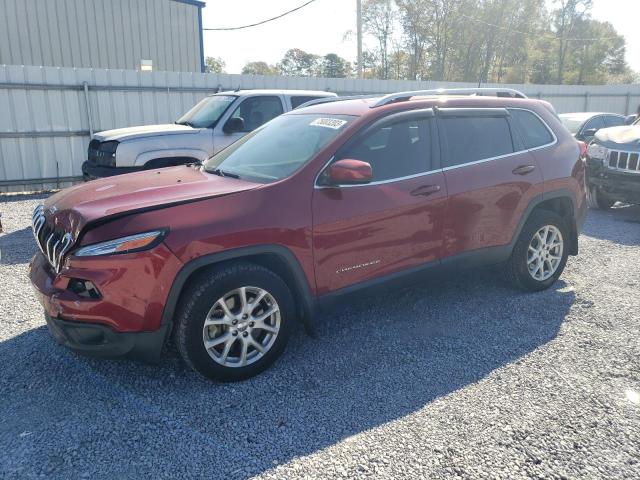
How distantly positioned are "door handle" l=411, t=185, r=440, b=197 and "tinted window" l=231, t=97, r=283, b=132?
465 cm

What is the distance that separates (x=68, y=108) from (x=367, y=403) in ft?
33.0

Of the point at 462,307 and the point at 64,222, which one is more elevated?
the point at 64,222

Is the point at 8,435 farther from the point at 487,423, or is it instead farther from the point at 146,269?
the point at 487,423

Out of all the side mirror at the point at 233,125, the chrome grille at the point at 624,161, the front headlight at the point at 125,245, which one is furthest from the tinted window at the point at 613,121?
the front headlight at the point at 125,245

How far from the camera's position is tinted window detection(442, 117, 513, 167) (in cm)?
411

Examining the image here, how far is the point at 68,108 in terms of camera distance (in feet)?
34.7

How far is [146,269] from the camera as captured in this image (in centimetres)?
284

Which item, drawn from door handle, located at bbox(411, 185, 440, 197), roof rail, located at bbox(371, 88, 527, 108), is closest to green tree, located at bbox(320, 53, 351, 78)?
roof rail, located at bbox(371, 88, 527, 108)

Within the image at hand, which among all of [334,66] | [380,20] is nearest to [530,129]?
[380,20]

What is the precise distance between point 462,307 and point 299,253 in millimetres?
1873

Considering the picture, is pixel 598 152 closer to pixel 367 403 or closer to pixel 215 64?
pixel 367 403

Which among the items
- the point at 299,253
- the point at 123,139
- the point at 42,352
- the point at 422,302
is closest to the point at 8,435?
the point at 42,352

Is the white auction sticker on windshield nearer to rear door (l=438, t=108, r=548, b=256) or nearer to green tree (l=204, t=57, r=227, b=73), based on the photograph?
rear door (l=438, t=108, r=548, b=256)

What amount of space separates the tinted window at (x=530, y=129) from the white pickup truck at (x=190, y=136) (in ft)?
10.7
